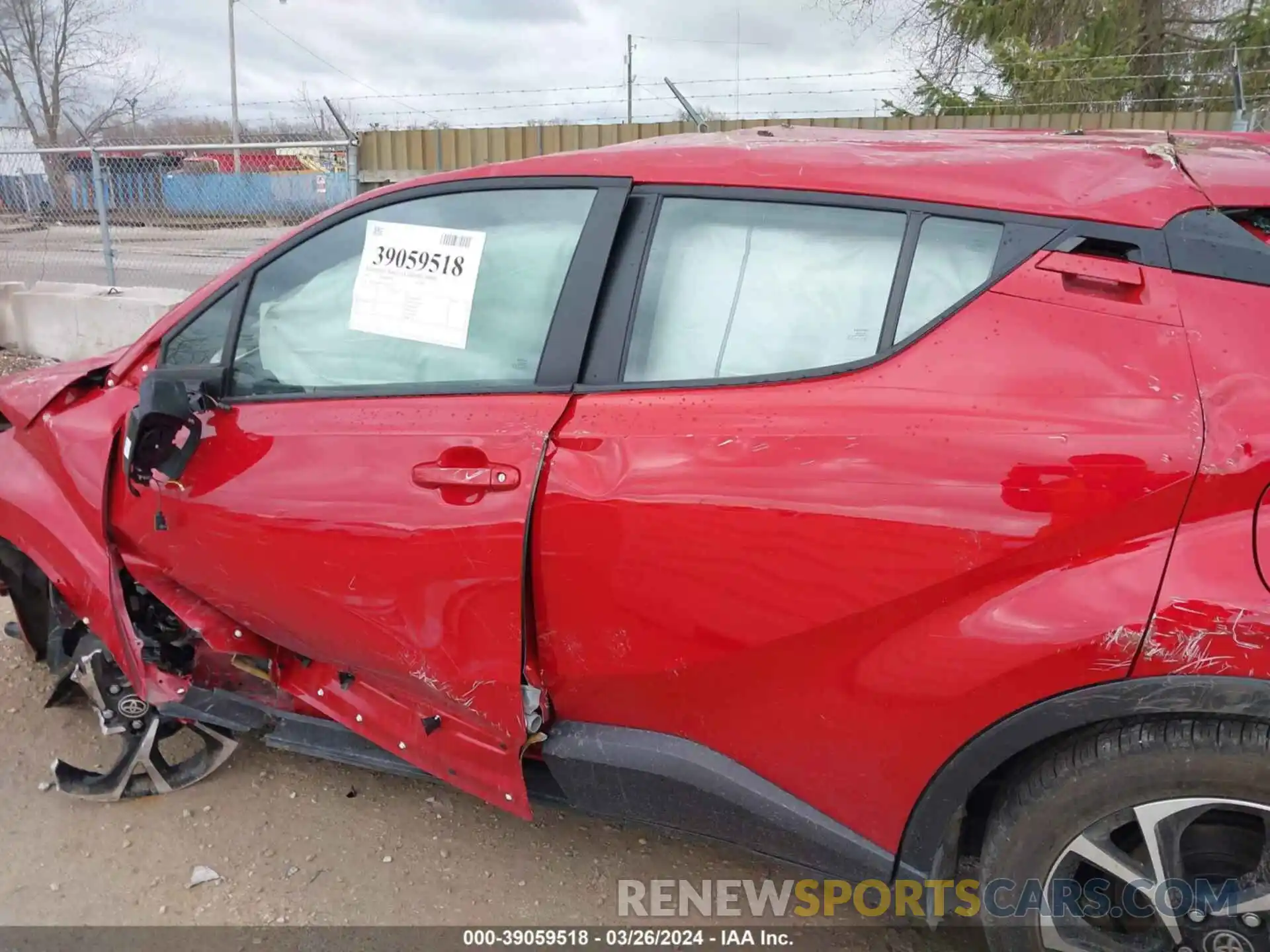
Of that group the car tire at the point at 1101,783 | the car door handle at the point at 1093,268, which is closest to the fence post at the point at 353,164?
the car door handle at the point at 1093,268

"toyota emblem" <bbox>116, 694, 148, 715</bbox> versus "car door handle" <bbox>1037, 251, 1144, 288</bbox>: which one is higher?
"car door handle" <bbox>1037, 251, 1144, 288</bbox>

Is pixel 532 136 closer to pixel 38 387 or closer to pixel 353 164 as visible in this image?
pixel 353 164

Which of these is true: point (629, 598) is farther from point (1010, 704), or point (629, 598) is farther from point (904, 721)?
point (1010, 704)

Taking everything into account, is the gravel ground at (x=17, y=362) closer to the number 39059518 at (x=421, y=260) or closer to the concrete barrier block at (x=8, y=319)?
the concrete barrier block at (x=8, y=319)

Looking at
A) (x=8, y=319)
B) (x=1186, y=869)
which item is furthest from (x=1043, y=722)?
(x=8, y=319)

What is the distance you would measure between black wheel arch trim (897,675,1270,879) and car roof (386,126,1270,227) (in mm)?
837

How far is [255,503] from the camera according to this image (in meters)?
2.26

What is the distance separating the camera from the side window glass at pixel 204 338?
2422mm

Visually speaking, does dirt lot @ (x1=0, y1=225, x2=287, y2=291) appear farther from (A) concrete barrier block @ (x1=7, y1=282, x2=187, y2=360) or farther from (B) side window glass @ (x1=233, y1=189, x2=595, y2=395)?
(B) side window glass @ (x1=233, y1=189, x2=595, y2=395)

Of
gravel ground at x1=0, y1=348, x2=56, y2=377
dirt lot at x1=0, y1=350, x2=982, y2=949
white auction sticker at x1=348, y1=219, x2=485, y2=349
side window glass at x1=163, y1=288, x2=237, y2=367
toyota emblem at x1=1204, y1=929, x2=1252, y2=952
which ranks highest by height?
white auction sticker at x1=348, y1=219, x2=485, y2=349

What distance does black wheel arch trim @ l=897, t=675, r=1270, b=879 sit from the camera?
4.92 ft

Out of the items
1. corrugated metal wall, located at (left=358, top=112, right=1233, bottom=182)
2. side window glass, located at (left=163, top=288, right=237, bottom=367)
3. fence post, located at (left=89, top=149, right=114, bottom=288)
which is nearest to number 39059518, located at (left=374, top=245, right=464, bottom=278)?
side window glass, located at (left=163, top=288, right=237, bottom=367)

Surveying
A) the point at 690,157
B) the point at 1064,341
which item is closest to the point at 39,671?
the point at 690,157

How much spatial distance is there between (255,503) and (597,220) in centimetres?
113
